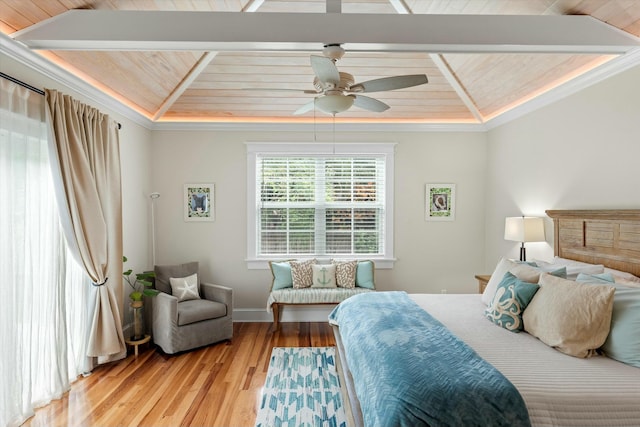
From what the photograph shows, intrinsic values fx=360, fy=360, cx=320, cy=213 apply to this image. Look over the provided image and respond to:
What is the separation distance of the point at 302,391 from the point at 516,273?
1950mm

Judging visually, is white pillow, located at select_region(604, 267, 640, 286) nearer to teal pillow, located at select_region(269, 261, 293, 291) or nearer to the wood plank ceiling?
the wood plank ceiling

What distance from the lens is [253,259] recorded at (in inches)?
190

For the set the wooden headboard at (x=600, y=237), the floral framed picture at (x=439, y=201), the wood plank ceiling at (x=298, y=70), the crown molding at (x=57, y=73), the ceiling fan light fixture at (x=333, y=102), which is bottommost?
the wooden headboard at (x=600, y=237)

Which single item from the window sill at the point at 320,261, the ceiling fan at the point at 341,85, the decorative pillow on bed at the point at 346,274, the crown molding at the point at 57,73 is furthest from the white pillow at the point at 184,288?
the ceiling fan at the point at 341,85

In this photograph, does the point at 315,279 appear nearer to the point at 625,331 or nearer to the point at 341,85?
the point at 341,85

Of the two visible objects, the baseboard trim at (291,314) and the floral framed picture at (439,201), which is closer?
the baseboard trim at (291,314)

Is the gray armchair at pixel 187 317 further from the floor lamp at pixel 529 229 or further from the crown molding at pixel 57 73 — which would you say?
the floor lamp at pixel 529 229

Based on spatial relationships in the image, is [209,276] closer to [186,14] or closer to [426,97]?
[186,14]

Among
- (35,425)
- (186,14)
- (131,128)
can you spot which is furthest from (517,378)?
(131,128)

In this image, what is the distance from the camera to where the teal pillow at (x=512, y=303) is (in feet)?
7.88

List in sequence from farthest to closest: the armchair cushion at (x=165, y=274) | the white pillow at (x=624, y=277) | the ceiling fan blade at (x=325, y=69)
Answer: the armchair cushion at (x=165, y=274), the white pillow at (x=624, y=277), the ceiling fan blade at (x=325, y=69)

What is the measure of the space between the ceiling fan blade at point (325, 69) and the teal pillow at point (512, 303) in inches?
74.0

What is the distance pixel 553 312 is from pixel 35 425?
3500 mm

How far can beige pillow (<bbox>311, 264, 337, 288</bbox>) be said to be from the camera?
4.48 metres
